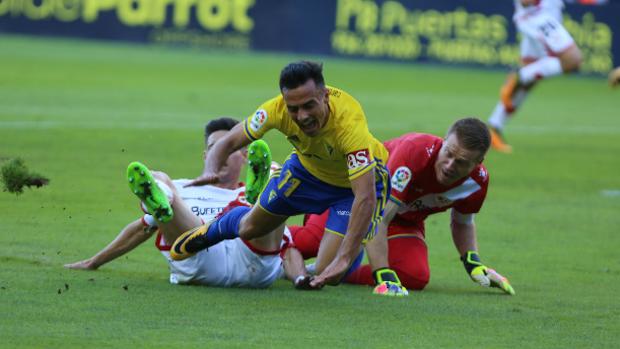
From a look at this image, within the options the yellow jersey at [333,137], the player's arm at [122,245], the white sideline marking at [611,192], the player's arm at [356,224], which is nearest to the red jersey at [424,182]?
the yellow jersey at [333,137]

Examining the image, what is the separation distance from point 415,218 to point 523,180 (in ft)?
20.3

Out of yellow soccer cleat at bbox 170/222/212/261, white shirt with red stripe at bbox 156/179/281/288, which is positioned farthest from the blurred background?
yellow soccer cleat at bbox 170/222/212/261

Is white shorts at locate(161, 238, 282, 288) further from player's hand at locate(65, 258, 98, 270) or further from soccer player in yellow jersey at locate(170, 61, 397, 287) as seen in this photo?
player's hand at locate(65, 258, 98, 270)

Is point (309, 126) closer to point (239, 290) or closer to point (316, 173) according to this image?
point (316, 173)

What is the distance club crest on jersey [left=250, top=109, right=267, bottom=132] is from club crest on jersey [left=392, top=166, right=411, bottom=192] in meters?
1.13

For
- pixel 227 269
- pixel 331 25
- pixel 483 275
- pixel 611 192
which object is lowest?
pixel 331 25

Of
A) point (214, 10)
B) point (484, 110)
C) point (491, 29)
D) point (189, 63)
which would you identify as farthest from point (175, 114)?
point (491, 29)

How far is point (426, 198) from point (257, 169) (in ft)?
3.91

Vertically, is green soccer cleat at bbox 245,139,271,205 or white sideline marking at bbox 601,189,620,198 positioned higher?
green soccer cleat at bbox 245,139,271,205

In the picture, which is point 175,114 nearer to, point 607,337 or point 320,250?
point 320,250

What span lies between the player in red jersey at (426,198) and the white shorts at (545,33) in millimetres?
9987

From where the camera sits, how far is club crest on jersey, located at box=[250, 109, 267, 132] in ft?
22.9

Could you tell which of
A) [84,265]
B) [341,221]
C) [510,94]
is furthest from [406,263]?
[510,94]

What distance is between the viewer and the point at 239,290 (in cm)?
738
